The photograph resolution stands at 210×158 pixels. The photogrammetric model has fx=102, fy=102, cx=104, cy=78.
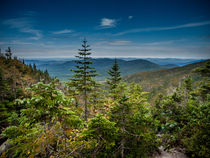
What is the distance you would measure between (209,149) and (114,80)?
1363 centimetres

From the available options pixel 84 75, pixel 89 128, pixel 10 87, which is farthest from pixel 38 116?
pixel 10 87

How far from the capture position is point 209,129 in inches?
270

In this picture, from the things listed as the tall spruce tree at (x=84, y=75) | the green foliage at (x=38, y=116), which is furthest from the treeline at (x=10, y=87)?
the tall spruce tree at (x=84, y=75)

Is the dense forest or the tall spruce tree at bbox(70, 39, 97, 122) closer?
the dense forest

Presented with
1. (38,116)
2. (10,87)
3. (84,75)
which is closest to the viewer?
(38,116)

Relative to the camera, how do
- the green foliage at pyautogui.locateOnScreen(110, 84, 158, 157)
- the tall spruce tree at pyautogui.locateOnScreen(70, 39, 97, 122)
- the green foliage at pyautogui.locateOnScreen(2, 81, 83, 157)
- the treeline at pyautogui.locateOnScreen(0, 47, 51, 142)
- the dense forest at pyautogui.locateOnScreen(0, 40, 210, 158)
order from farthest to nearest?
the treeline at pyautogui.locateOnScreen(0, 47, 51, 142) < the tall spruce tree at pyautogui.locateOnScreen(70, 39, 97, 122) < the green foliage at pyautogui.locateOnScreen(110, 84, 158, 157) < the dense forest at pyautogui.locateOnScreen(0, 40, 210, 158) < the green foliage at pyautogui.locateOnScreen(2, 81, 83, 157)

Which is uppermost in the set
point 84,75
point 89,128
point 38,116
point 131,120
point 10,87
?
point 84,75

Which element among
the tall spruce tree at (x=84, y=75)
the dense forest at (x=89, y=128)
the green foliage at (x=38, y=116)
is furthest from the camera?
the tall spruce tree at (x=84, y=75)

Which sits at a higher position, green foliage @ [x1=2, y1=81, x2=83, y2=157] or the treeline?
green foliage @ [x1=2, y1=81, x2=83, y2=157]

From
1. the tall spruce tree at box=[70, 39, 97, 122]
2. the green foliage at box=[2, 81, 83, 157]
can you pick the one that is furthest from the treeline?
the tall spruce tree at box=[70, 39, 97, 122]

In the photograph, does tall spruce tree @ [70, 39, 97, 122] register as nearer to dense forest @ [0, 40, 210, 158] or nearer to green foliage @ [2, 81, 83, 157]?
dense forest @ [0, 40, 210, 158]

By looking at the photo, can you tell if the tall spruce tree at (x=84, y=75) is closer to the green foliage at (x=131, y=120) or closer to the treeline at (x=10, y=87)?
the treeline at (x=10, y=87)

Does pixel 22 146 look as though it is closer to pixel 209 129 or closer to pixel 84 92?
pixel 84 92

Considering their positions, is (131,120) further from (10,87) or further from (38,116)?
(10,87)
